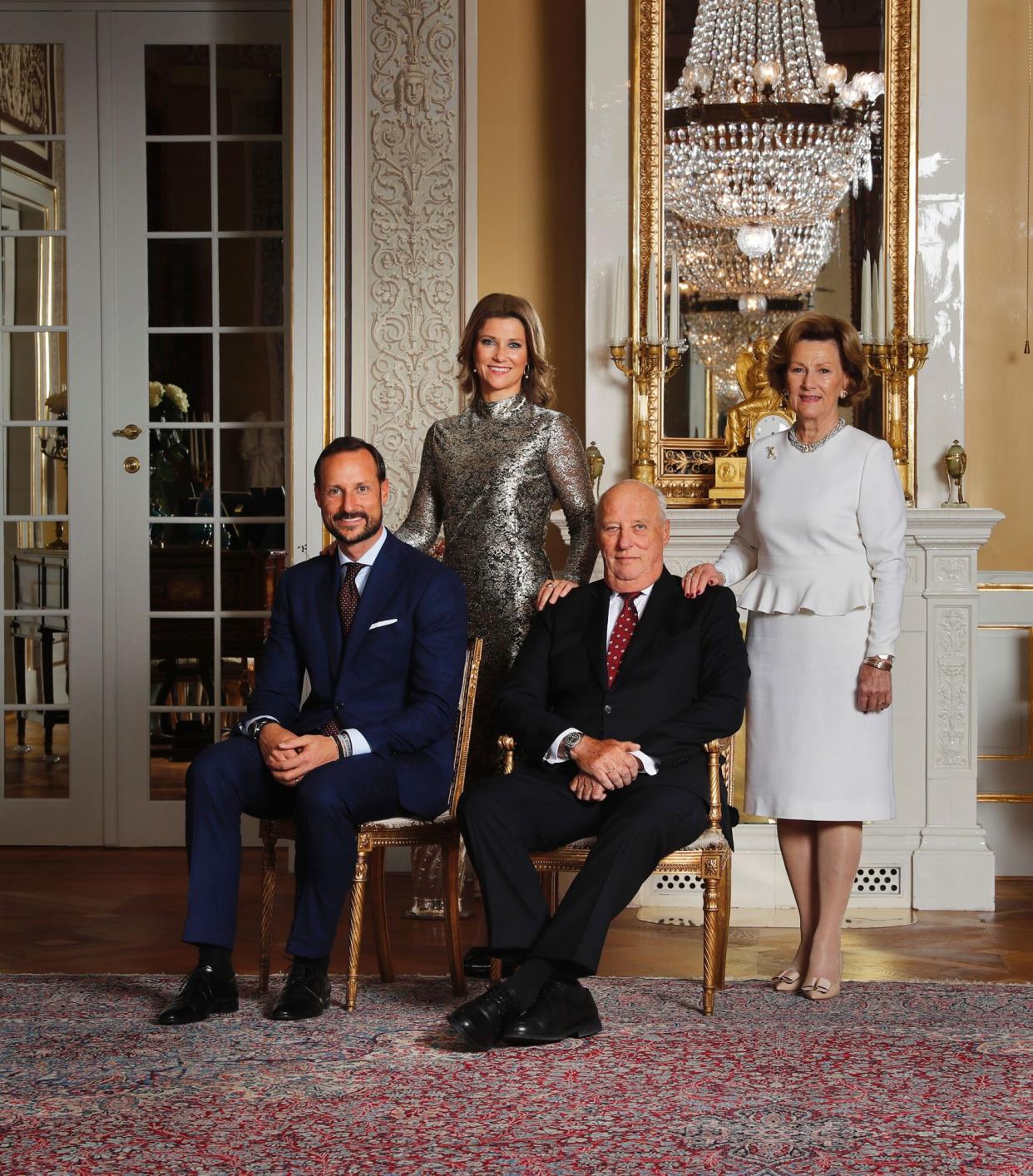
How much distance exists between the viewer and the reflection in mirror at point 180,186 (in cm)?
528

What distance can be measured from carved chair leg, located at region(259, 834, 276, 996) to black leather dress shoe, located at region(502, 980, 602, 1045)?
733 mm

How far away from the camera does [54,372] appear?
5.35 m

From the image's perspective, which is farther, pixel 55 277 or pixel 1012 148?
pixel 55 277

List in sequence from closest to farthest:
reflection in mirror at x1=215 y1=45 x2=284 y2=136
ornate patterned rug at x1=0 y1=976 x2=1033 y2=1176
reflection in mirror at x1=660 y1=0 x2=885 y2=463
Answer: ornate patterned rug at x1=0 y1=976 x2=1033 y2=1176 → reflection in mirror at x1=660 y1=0 x2=885 y2=463 → reflection in mirror at x1=215 y1=45 x2=284 y2=136

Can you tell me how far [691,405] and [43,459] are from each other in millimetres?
2348

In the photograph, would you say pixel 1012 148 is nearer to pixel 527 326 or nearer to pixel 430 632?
pixel 527 326

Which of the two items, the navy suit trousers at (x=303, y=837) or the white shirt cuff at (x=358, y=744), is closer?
the navy suit trousers at (x=303, y=837)

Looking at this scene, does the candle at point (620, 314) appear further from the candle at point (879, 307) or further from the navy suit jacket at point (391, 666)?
the navy suit jacket at point (391, 666)

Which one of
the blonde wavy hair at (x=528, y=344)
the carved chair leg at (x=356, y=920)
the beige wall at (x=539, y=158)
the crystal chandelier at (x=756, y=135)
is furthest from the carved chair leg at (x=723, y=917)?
the crystal chandelier at (x=756, y=135)

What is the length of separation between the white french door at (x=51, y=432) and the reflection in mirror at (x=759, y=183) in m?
2.09

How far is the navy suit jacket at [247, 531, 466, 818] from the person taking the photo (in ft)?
10.8

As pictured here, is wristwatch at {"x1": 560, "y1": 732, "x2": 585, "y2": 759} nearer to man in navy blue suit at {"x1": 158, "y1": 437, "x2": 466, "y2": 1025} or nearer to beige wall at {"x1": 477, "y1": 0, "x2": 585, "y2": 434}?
man in navy blue suit at {"x1": 158, "y1": 437, "x2": 466, "y2": 1025}

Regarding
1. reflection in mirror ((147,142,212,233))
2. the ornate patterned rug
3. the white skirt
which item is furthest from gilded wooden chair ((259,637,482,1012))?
reflection in mirror ((147,142,212,233))

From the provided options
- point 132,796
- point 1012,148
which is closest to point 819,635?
point 1012,148
